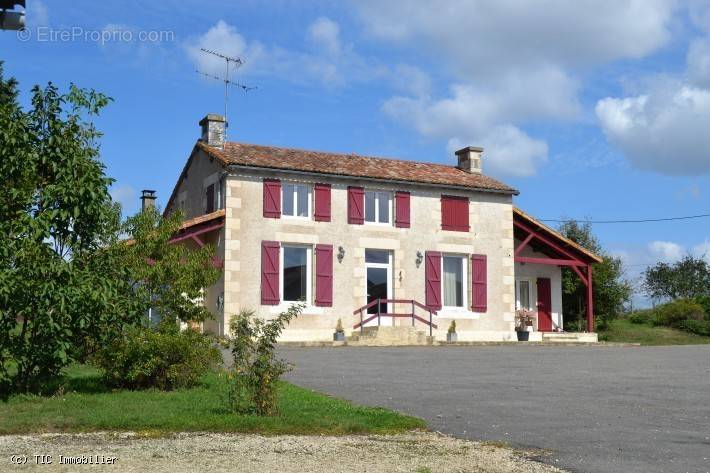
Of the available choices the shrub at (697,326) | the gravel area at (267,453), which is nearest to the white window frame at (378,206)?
the shrub at (697,326)

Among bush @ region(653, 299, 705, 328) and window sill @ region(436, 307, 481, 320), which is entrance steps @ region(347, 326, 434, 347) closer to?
window sill @ region(436, 307, 481, 320)

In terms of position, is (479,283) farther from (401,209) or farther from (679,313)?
(679,313)

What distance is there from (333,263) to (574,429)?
16.7 metres

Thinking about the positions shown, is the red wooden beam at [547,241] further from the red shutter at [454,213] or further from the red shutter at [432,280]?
the red shutter at [432,280]

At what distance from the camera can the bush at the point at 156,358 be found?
32.8ft

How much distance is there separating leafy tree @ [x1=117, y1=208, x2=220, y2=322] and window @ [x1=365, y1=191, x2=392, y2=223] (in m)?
14.4

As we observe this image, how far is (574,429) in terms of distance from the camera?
7.68 meters

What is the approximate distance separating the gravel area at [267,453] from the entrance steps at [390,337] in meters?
15.4

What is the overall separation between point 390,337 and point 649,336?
38.4ft

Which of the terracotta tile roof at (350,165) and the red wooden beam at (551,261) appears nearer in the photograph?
the terracotta tile roof at (350,165)

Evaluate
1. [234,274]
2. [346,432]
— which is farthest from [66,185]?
[234,274]

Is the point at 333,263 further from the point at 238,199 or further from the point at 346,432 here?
the point at 346,432

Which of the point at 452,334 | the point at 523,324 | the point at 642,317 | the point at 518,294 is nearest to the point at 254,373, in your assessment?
the point at 452,334

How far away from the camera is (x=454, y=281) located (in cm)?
2612
